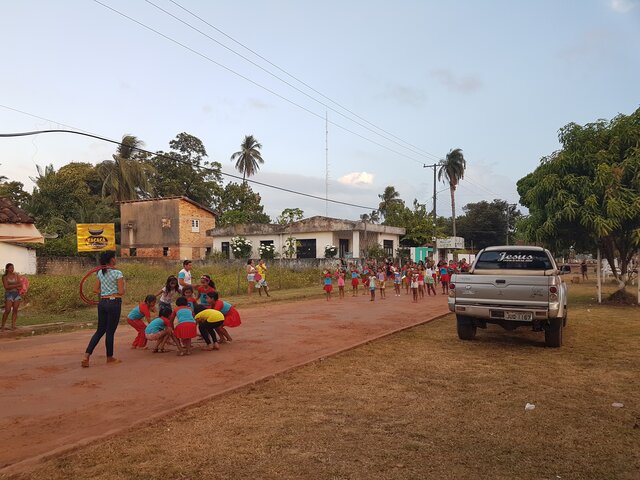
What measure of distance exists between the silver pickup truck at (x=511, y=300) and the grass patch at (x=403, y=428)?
3.28 feet

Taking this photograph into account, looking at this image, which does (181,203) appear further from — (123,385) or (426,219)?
(123,385)

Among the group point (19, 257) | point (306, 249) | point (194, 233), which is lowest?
point (19, 257)

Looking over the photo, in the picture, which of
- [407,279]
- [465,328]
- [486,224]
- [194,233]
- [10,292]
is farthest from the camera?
[486,224]

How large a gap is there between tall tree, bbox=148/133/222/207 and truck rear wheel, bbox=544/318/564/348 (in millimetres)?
45985

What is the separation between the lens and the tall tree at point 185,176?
172 ft

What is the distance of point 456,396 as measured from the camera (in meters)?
6.16

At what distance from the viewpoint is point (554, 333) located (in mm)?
9375

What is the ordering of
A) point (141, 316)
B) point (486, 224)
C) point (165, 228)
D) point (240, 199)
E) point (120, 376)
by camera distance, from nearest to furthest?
point (120, 376) < point (141, 316) < point (165, 228) < point (240, 199) < point (486, 224)

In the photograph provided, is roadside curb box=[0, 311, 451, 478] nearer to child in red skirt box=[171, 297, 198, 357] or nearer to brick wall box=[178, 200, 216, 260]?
child in red skirt box=[171, 297, 198, 357]

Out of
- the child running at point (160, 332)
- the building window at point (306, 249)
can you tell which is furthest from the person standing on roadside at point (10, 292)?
the building window at point (306, 249)

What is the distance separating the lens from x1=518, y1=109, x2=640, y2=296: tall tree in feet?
49.0

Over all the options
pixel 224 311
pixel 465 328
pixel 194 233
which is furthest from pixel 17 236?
pixel 194 233

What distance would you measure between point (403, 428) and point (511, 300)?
5036mm

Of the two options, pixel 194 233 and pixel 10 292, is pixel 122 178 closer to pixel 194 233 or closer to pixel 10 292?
pixel 194 233
